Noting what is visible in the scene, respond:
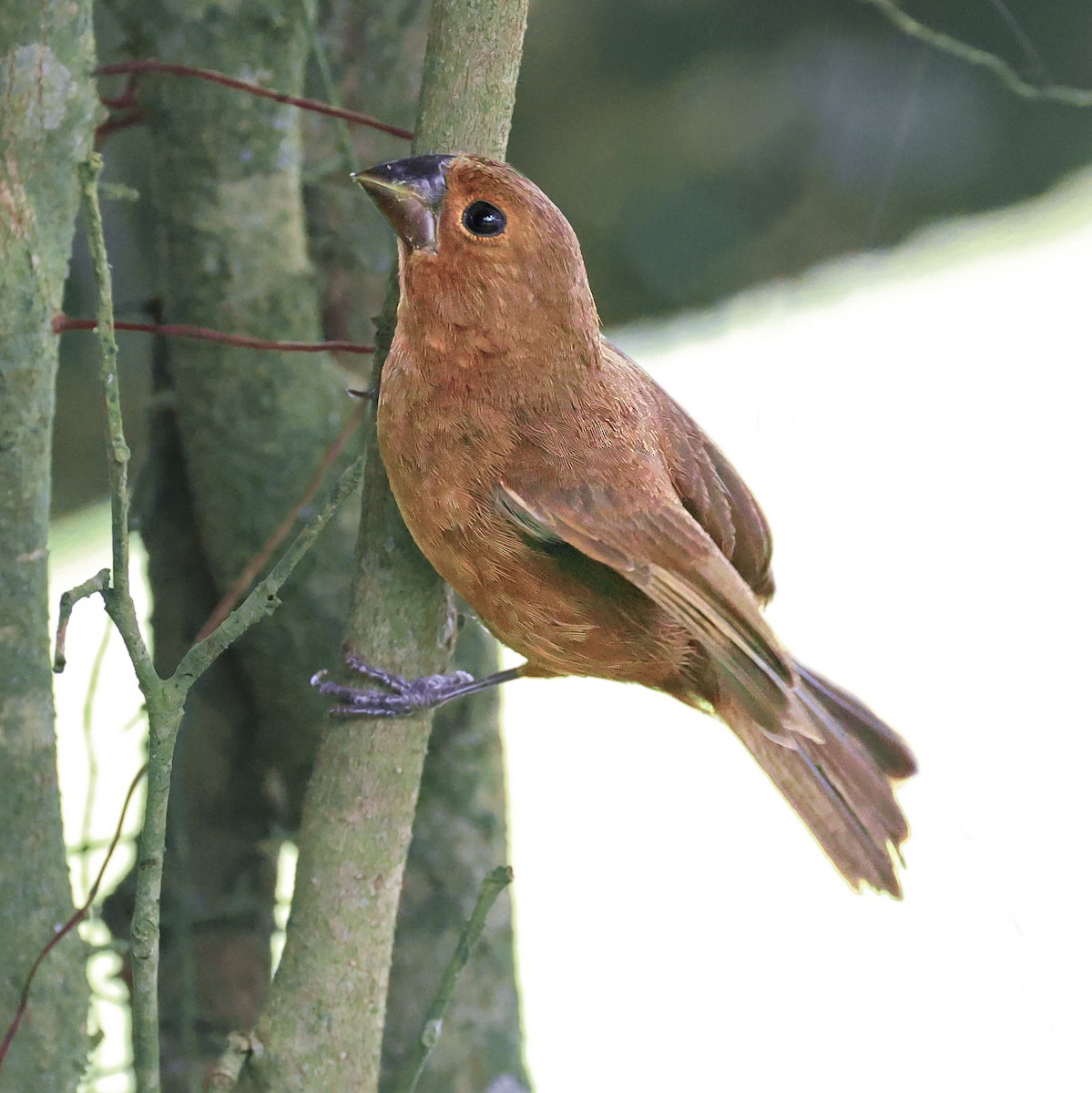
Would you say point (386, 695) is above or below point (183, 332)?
below

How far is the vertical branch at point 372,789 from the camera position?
4.41 ft

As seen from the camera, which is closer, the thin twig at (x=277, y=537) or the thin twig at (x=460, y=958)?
the thin twig at (x=460, y=958)

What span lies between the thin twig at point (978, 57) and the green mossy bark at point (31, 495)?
1536 millimetres

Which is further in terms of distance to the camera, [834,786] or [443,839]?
[443,839]

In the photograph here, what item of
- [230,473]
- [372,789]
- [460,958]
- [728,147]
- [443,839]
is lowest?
[460,958]

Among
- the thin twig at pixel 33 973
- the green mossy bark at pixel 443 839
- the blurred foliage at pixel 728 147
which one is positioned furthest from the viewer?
the blurred foliage at pixel 728 147

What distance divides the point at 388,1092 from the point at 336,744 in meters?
0.84

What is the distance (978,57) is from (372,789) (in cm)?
167

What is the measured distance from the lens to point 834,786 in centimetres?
159

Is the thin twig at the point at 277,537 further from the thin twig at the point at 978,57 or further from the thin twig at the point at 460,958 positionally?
the thin twig at the point at 978,57

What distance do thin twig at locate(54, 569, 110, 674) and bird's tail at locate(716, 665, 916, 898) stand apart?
0.77m

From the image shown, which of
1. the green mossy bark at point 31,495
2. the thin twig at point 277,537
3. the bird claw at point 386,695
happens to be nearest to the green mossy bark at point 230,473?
the thin twig at point 277,537

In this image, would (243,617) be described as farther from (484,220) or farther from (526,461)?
(484,220)

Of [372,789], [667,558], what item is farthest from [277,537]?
[667,558]
